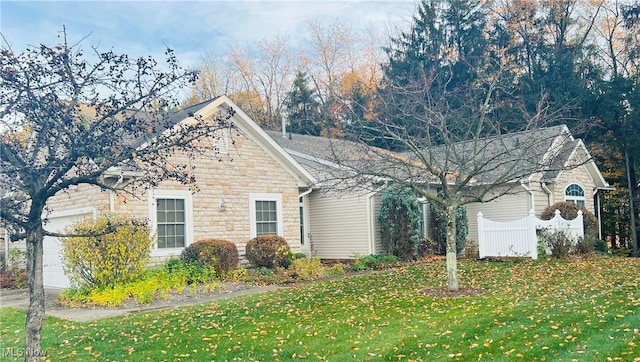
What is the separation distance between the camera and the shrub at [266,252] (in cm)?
1623

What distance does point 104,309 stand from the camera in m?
11.2

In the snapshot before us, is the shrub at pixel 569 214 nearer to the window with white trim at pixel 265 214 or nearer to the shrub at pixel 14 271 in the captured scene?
the window with white trim at pixel 265 214

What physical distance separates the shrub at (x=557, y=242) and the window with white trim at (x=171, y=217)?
1039 cm

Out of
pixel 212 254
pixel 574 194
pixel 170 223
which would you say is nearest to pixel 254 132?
Result: pixel 170 223

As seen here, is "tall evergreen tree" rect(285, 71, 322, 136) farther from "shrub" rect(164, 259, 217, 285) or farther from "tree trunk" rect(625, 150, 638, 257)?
"shrub" rect(164, 259, 217, 285)

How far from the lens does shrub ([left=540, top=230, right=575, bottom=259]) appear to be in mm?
16875

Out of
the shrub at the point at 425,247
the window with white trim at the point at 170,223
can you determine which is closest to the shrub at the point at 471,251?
the shrub at the point at 425,247

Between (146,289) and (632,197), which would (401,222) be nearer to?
(146,289)

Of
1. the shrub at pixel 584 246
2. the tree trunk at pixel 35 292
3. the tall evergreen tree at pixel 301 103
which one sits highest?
the tall evergreen tree at pixel 301 103

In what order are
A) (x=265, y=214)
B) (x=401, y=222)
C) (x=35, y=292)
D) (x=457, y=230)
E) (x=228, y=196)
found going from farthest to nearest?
(x=457, y=230) → (x=401, y=222) → (x=265, y=214) → (x=228, y=196) → (x=35, y=292)

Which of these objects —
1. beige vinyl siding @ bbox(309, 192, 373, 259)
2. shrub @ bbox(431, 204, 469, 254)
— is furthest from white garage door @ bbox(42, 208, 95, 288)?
shrub @ bbox(431, 204, 469, 254)

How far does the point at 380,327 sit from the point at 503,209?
14305mm

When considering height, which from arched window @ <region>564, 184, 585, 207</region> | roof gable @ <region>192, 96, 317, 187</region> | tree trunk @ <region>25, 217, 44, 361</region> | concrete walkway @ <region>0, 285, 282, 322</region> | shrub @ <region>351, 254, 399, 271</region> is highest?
roof gable @ <region>192, 96, 317, 187</region>

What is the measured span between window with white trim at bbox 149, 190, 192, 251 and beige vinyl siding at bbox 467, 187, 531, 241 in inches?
434
